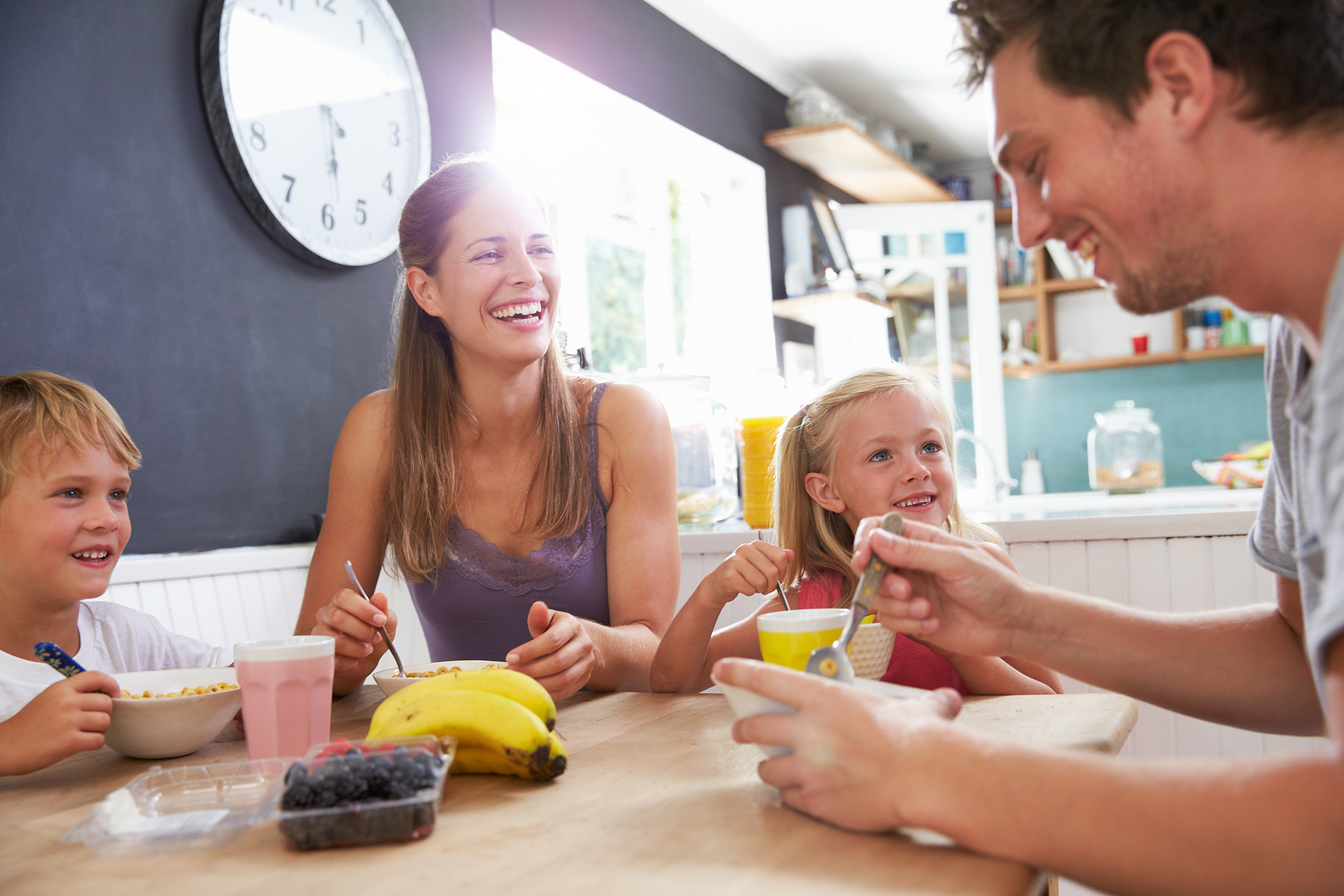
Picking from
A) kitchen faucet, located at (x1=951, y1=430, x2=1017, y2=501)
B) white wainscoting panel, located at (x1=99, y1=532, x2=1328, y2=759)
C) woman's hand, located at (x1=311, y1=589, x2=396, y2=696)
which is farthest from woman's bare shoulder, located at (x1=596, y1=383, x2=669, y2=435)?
kitchen faucet, located at (x1=951, y1=430, x2=1017, y2=501)

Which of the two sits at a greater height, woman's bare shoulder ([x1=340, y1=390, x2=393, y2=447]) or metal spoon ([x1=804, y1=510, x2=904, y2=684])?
woman's bare shoulder ([x1=340, y1=390, x2=393, y2=447])

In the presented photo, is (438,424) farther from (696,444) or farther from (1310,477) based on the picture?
(1310,477)

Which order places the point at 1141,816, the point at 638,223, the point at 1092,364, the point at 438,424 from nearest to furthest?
1. the point at 1141,816
2. the point at 438,424
3. the point at 638,223
4. the point at 1092,364

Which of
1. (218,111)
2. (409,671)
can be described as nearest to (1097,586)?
(409,671)

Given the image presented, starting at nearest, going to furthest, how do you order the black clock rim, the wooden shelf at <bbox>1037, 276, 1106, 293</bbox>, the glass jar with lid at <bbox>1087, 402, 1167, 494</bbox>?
the black clock rim < the glass jar with lid at <bbox>1087, 402, 1167, 494</bbox> < the wooden shelf at <bbox>1037, 276, 1106, 293</bbox>

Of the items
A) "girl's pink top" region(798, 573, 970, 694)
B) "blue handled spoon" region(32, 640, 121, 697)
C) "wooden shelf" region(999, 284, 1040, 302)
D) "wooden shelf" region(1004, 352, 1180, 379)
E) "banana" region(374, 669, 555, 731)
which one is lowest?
"girl's pink top" region(798, 573, 970, 694)

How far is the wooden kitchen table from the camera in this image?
0.62 m

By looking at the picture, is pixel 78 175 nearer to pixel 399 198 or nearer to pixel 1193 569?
pixel 399 198

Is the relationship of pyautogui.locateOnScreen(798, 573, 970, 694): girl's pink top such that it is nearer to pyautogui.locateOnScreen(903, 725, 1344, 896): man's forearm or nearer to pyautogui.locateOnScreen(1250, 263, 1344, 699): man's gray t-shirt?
pyautogui.locateOnScreen(1250, 263, 1344, 699): man's gray t-shirt

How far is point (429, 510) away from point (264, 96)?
1.17m

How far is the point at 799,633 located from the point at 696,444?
1482mm

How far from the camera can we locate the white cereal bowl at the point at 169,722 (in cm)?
103

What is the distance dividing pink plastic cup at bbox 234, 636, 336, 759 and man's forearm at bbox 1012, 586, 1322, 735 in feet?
2.26

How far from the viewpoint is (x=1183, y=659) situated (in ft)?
3.34
